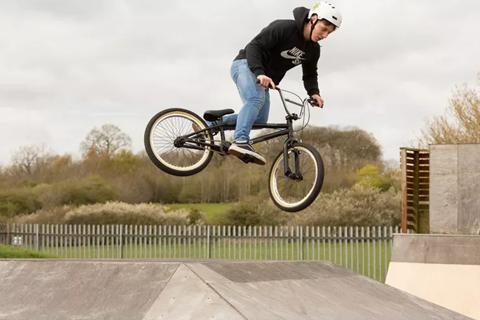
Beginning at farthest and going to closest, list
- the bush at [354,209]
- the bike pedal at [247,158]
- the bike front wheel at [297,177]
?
1. the bush at [354,209]
2. the bike front wheel at [297,177]
3. the bike pedal at [247,158]

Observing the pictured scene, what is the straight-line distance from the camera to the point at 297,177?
9680mm

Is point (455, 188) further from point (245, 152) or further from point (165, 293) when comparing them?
point (165, 293)

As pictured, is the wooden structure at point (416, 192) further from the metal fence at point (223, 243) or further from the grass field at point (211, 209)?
the grass field at point (211, 209)

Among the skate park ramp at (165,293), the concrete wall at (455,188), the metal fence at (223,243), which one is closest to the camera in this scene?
the skate park ramp at (165,293)

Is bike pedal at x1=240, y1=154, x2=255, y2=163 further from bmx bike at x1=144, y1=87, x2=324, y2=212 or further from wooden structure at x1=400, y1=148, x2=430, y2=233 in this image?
wooden structure at x1=400, y1=148, x2=430, y2=233

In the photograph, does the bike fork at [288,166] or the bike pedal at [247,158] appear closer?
the bike pedal at [247,158]

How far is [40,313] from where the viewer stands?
8.23 m

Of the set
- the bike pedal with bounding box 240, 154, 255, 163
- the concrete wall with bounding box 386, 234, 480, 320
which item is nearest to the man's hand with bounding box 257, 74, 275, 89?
the bike pedal with bounding box 240, 154, 255, 163

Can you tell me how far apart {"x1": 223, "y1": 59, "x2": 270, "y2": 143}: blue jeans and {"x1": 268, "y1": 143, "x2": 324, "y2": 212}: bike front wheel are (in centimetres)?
66

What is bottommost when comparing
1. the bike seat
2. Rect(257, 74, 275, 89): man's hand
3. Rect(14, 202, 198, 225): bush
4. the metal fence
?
the metal fence

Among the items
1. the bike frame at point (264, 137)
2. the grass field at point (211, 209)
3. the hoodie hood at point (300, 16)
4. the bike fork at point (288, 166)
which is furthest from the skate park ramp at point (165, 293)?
the grass field at point (211, 209)

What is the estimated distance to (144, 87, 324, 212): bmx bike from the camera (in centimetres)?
972

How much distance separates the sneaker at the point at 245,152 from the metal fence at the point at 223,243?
14071 millimetres

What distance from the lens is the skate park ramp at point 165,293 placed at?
25.9 ft
